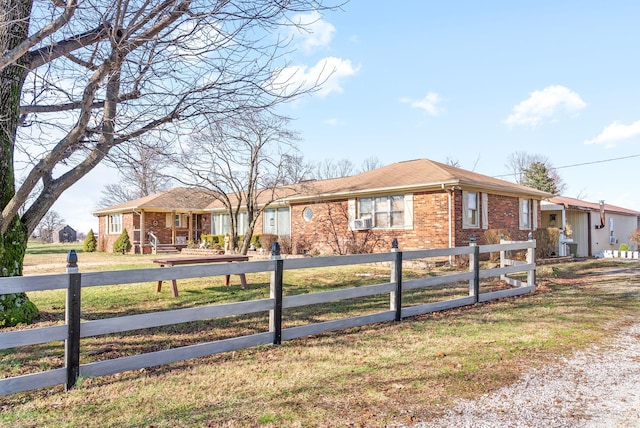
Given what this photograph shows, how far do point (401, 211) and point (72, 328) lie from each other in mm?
13860

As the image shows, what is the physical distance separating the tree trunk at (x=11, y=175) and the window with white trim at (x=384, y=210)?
12.5m

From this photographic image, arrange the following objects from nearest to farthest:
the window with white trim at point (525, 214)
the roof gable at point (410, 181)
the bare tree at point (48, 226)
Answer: the roof gable at point (410, 181) < the window with white trim at point (525, 214) < the bare tree at point (48, 226)

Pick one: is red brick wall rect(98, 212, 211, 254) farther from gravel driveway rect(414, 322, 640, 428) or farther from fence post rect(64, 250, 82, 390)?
gravel driveway rect(414, 322, 640, 428)

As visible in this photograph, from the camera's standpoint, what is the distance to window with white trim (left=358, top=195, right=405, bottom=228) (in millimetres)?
16594

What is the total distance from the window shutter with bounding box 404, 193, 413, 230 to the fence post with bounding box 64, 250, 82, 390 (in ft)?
44.3

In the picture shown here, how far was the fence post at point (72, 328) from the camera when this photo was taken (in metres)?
3.74

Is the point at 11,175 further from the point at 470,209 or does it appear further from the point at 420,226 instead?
the point at 470,209

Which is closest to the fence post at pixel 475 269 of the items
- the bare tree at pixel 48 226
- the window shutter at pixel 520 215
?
the window shutter at pixel 520 215

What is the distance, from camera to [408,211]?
16.2 metres

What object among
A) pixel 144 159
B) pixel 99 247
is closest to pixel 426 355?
pixel 144 159

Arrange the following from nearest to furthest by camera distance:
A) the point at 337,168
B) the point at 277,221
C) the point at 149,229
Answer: the point at 277,221 < the point at 149,229 < the point at 337,168

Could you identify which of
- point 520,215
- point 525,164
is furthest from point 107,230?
point 525,164

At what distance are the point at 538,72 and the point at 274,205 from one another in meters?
13.6

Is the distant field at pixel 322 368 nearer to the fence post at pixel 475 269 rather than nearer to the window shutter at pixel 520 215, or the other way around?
the fence post at pixel 475 269
